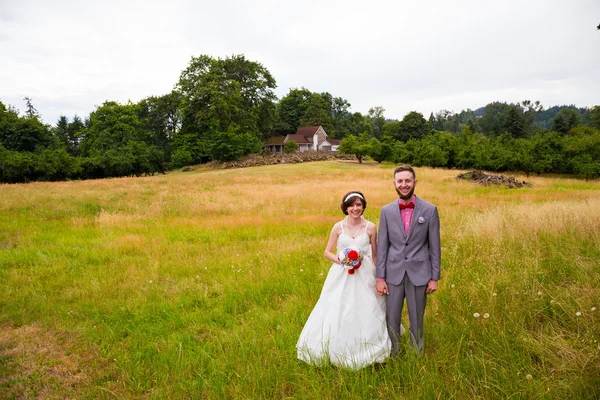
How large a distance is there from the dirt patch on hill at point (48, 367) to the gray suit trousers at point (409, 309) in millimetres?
3183

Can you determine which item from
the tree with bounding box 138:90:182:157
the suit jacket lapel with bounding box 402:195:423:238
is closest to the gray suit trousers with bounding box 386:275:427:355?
the suit jacket lapel with bounding box 402:195:423:238

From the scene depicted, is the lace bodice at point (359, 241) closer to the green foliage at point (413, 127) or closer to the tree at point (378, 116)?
the green foliage at point (413, 127)

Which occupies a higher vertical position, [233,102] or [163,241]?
[233,102]

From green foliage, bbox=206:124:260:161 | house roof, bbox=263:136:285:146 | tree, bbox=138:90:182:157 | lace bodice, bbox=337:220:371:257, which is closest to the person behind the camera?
lace bodice, bbox=337:220:371:257

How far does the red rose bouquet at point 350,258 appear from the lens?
12.1 ft

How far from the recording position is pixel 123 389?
3.84m

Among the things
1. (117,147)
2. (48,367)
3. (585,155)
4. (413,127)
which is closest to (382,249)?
(48,367)

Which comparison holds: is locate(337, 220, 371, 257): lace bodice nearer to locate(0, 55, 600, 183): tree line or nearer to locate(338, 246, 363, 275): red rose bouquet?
locate(338, 246, 363, 275): red rose bouquet

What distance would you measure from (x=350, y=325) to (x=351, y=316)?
10 centimetres

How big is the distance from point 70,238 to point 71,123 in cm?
8272

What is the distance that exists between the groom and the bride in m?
0.18

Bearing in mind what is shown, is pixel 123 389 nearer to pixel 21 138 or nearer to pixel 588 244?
pixel 588 244

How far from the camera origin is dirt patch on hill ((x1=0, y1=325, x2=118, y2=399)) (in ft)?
13.0

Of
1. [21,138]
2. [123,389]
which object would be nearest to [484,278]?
[123,389]
